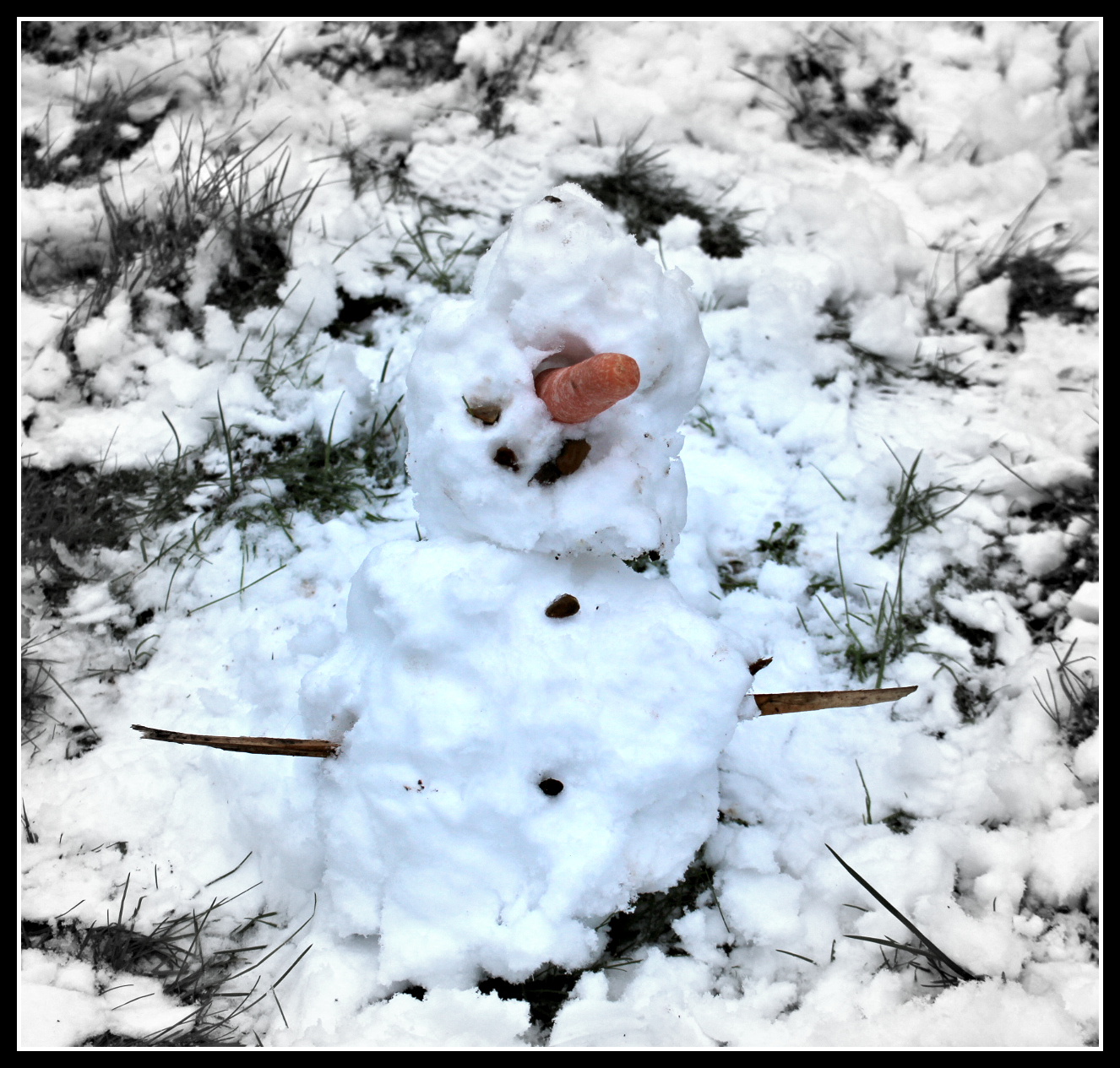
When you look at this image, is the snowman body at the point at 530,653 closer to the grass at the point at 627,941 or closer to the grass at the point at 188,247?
the grass at the point at 627,941

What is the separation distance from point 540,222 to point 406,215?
4.57 feet

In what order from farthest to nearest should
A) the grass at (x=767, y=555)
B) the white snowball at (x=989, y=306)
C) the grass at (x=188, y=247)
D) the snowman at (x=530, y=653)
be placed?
the white snowball at (x=989, y=306)
the grass at (x=188, y=247)
the grass at (x=767, y=555)
the snowman at (x=530, y=653)

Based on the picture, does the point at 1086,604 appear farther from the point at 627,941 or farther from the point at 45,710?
the point at 45,710

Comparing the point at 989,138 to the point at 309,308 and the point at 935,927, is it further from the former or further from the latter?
the point at 935,927

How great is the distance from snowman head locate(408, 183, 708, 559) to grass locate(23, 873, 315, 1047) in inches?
30.9

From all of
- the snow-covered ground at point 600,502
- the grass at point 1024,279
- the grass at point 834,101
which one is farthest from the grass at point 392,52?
the grass at point 1024,279

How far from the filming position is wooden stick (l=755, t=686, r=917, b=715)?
136 cm

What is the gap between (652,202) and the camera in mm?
2518

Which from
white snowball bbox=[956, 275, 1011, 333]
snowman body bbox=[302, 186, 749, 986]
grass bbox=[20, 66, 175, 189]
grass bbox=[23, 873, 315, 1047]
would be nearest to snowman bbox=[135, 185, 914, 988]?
snowman body bbox=[302, 186, 749, 986]

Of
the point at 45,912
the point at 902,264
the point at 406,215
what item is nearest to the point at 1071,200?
the point at 902,264

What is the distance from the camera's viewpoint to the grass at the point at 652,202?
2457 mm

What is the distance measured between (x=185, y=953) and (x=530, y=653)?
79 cm

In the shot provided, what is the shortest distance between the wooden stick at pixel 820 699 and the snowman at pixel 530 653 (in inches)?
0.4

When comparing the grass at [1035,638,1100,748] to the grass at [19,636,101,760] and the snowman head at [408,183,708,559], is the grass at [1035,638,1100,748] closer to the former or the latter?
the snowman head at [408,183,708,559]
